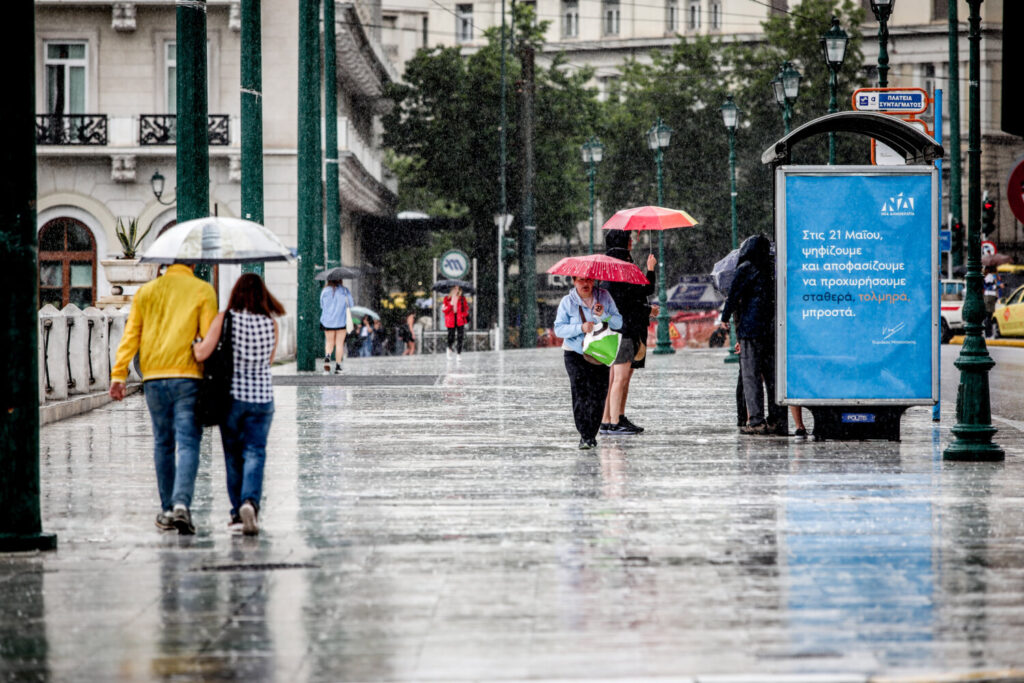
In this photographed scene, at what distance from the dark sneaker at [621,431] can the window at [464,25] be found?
7794cm

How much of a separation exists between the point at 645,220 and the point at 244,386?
7549 mm

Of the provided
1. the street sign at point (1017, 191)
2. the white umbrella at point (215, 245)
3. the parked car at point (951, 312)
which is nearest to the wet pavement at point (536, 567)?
the white umbrella at point (215, 245)

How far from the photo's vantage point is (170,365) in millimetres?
9477

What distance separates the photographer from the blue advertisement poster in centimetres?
1459

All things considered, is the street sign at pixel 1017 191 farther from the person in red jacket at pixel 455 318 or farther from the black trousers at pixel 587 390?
the person in red jacket at pixel 455 318

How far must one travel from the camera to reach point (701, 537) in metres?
9.00

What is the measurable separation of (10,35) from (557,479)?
510cm

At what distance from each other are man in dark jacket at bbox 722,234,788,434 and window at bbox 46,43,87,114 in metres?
31.1

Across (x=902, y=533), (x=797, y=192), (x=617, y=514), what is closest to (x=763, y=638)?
(x=902, y=533)

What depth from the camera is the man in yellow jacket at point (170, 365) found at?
9477 millimetres

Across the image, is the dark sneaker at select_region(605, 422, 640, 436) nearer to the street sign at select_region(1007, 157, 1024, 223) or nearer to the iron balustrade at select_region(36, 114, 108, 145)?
the street sign at select_region(1007, 157, 1024, 223)

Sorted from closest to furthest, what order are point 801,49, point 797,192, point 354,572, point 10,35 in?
point 354,572, point 10,35, point 797,192, point 801,49

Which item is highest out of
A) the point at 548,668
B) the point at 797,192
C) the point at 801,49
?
the point at 801,49

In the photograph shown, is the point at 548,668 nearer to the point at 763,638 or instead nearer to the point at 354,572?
the point at 763,638
